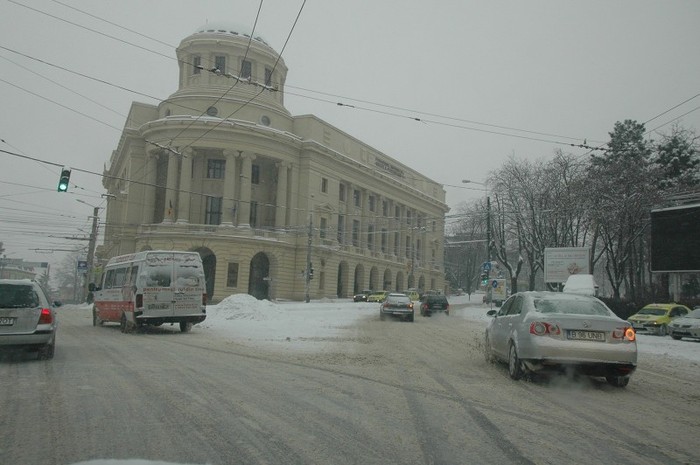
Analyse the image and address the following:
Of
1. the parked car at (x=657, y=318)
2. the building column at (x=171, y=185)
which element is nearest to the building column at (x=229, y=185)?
the building column at (x=171, y=185)

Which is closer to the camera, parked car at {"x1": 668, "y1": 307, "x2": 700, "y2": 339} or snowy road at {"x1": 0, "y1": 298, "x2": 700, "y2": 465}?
snowy road at {"x1": 0, "y1": 298, "x2": 700, "y2": 465}

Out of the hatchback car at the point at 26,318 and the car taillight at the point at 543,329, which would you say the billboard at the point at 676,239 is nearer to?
the car taillight at the point at 543,329

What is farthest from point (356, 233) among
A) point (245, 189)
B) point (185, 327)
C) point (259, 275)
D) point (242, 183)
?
point (185, 327)

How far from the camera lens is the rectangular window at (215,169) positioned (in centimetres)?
5578

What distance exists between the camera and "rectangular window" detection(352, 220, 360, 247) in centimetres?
6825

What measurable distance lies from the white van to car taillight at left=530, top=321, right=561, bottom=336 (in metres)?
11.9

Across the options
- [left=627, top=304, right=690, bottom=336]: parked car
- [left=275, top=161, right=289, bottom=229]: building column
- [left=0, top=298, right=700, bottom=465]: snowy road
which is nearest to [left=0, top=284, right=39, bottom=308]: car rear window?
[left=0, top=298, right=700, bottom=465]: snowy road

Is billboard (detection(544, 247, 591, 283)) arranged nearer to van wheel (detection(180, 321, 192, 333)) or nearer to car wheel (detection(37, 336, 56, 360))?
van wheel (detection(180, 321, 192, 333))

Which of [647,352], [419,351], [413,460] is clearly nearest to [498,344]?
[419,351]

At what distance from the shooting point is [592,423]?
6207mm

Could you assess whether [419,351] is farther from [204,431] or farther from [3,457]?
[3,457]

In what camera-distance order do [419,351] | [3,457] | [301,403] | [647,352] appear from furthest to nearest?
[647,352], [419,351], [301,403], [3,457]

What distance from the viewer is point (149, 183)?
55.4 meters

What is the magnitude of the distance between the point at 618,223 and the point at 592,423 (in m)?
33.1
